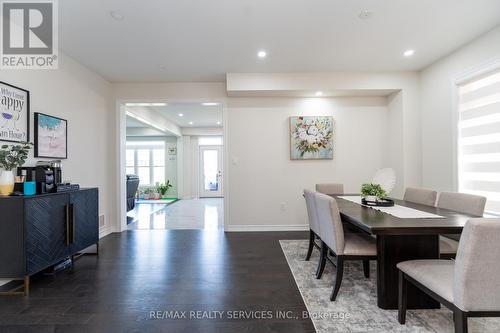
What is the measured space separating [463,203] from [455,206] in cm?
8

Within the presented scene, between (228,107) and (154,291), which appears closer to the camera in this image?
(154,291)

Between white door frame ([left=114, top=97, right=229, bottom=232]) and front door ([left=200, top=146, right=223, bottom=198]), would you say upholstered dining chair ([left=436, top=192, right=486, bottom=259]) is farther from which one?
front door ([left=200, top=146, right=223, bottom=198])

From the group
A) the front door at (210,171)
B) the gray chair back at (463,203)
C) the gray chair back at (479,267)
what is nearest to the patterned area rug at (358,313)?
the gray chair back at (479,267)

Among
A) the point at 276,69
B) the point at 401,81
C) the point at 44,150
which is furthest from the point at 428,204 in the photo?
the point at 44,150

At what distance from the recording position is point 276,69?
3.71 metres

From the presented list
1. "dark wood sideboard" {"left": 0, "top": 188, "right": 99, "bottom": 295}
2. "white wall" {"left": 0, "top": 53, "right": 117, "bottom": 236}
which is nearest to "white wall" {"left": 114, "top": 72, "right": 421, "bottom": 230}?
"white wall" {"left": 0, "top": 53, "right": 117, "bottom": 236}

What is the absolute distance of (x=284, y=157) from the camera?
4273 mm

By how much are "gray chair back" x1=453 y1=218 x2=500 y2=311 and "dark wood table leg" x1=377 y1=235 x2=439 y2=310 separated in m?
0.60

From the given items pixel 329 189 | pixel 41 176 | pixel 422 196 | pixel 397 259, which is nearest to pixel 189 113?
pixel 41 176

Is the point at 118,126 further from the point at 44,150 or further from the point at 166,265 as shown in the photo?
the point at 166,265

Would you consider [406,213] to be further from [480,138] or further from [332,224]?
[480,138]

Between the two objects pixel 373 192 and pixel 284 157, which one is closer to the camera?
pixel 373 192

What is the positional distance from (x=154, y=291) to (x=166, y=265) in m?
0.58

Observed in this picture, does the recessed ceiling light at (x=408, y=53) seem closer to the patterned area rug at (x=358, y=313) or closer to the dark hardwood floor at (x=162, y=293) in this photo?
the patterned area rug at (x=358, y=313)
